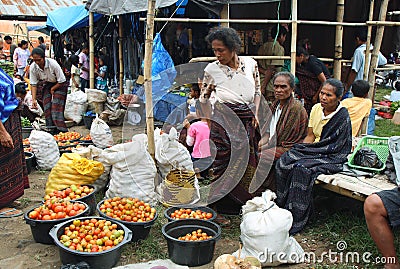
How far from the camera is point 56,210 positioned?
9.91ft

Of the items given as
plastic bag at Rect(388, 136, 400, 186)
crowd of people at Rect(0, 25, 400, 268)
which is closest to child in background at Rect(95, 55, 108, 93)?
crowd of people at Rect(0, 25, 400, 268)

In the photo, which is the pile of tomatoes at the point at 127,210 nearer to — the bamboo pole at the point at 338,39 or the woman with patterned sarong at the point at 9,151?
the woman with patterned sarong at the point at 9,151

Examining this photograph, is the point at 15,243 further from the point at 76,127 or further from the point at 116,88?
the point at 116,88

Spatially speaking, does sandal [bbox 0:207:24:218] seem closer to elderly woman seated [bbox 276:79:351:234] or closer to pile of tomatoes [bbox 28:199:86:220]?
pile of tomatoes [bbox 28:199:86:220]

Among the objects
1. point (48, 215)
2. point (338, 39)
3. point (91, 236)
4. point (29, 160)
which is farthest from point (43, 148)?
point (338, 39)

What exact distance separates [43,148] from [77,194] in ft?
5.44

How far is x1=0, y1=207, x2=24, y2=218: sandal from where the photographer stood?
3.55m

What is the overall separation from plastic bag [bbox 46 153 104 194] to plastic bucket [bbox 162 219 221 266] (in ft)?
3.73

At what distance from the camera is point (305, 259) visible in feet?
9.54

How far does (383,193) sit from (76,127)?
6.10 metres

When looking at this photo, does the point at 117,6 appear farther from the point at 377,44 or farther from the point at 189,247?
the point at 189,247

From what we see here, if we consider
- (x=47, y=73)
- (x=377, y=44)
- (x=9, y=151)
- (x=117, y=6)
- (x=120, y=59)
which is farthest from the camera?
(x=120, y=59)

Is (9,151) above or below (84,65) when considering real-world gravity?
below

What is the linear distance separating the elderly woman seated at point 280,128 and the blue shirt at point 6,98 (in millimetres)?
2220
